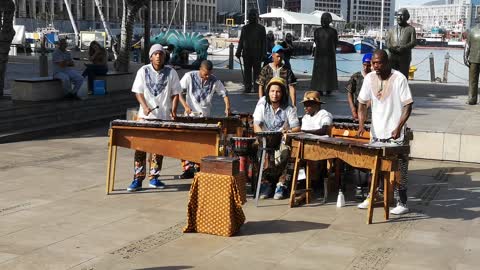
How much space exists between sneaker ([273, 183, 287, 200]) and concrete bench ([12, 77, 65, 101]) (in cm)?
730

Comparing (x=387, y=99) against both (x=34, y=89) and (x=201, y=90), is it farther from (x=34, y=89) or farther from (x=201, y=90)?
(x=34, y=89)

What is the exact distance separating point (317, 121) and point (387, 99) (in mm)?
1105

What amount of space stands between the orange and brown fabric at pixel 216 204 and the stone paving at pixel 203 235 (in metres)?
0.12

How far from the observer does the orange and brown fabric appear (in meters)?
6.06

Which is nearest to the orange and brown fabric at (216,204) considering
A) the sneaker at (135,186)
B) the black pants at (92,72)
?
the sneaker at (135,186)

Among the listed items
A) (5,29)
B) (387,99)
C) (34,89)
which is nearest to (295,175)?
(387,99)

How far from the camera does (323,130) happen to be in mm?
7648

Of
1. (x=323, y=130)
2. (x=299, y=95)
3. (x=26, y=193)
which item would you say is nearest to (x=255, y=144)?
(x=323, y=130)

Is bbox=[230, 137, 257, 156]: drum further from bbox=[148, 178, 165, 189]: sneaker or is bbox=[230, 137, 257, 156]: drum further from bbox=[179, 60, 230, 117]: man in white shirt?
bbox=[179, 60, 230, 117]: man in white shirt

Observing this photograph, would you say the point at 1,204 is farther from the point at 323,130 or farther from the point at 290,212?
the point at 323,130

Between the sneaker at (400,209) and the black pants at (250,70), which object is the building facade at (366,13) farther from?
the sneaker at (400,209)

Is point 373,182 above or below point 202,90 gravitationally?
below

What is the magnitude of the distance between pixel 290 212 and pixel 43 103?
7.61 m

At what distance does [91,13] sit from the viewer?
10869 centimetres
